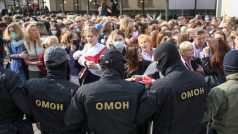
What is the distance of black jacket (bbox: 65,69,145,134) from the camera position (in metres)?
2.88

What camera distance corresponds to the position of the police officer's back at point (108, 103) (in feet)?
9.45

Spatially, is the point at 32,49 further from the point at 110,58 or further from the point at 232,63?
the point at 232,63

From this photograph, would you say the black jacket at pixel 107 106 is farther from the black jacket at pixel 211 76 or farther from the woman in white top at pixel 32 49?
the woman in white top at pixel 32 49

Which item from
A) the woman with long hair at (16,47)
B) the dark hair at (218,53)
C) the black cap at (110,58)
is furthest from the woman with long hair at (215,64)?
the woman with long hair at (16,47)

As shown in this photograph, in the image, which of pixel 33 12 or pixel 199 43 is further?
pixel 33 12

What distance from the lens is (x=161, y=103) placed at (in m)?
3.01

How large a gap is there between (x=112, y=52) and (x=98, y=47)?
2.32m

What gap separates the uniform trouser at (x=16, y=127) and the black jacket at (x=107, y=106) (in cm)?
66

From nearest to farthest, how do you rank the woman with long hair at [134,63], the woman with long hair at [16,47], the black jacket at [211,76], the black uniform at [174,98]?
the black uniform at [174,98] < the black jacket at [211,76] < the woman with long hair at [134,63] < the woman with long hair at [16,47]

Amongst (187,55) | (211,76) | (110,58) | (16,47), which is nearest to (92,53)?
(187,55)

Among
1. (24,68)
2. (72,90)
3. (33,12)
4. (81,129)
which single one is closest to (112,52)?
(72,90)

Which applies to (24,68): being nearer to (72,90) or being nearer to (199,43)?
(72,90)

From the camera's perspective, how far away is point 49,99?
10.4 feet

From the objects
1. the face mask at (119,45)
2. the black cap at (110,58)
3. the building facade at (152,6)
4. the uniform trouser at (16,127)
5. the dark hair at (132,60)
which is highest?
the building facade at (152,6)
